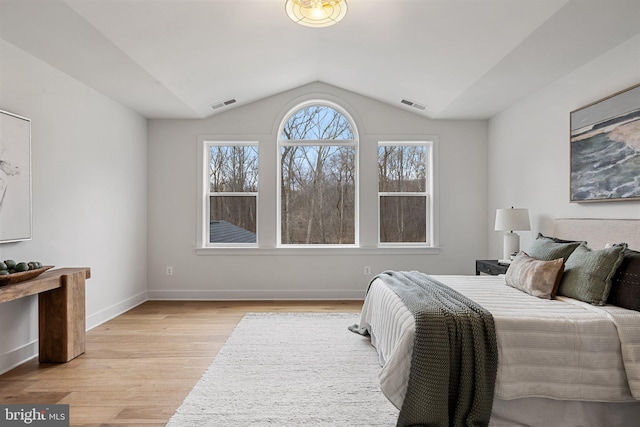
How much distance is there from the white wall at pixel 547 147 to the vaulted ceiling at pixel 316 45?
131 mm

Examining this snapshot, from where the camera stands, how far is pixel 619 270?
2439mm

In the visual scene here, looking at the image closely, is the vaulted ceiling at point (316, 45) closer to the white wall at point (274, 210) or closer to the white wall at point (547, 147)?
the white wall at point (547, 147)

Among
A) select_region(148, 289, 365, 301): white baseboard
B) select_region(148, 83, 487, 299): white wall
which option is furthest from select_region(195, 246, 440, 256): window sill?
select_region(148, 289, 365, 301): white baseboard

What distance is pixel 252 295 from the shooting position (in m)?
5.23

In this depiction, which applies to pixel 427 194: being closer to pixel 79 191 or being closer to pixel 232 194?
pixel 232 194

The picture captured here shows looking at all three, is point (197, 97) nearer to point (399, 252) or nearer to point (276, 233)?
point (276, 233)

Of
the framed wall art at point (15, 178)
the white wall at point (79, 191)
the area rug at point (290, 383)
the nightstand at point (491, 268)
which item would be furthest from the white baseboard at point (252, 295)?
the framed wall art at point (15, 178)

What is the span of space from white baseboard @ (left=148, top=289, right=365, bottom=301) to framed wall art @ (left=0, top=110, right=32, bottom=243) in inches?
93.0

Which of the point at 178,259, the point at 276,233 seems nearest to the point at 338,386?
the point at 276,233

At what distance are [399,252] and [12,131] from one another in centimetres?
428

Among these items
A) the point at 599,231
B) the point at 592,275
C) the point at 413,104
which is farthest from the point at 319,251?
the point at 592,275

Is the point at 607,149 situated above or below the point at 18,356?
above

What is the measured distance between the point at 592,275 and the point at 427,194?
301 centimetres

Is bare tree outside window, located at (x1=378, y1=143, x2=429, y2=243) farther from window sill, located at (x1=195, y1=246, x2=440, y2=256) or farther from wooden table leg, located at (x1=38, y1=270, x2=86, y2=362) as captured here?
wooden table leg, located at (x1=38, y1=270, x2=86, y2=362)
